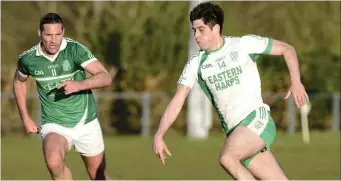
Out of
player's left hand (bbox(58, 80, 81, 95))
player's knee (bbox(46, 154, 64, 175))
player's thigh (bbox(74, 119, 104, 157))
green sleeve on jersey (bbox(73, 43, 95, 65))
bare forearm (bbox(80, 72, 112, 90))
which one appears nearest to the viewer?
player's left hand (bbox(58, 80, 81, 95))

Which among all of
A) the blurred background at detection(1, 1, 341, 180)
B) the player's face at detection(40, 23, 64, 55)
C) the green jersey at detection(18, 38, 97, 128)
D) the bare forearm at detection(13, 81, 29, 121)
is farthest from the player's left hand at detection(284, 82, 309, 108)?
the blurred background at detection(1, 1, 341, 180)

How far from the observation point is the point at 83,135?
1209 centimetres

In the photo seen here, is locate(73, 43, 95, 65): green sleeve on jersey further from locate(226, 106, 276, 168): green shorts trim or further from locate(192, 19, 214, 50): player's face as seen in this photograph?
locate(226, 106, 276, 168): green shorts trim

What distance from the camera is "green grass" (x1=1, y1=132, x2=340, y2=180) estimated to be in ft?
57.4

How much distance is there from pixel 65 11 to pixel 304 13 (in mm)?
7672

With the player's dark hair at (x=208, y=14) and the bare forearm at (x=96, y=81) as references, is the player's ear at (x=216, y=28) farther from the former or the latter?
the bare forearm at (x=96, y=81)

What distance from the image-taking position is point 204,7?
33.7 ft

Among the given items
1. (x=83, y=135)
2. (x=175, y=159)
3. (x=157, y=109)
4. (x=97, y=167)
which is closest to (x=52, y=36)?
(x=83, y=135)

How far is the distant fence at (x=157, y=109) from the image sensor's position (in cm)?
2925

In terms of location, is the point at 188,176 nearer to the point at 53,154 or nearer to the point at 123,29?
the point at 53,154

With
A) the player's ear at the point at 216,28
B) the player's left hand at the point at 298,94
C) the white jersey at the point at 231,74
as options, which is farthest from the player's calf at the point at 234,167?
the player's ear at the point at 216,28

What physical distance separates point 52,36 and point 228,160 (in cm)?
255

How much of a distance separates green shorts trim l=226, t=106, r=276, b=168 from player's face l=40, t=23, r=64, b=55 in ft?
7.02

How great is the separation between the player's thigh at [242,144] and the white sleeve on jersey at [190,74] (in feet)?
1.99
